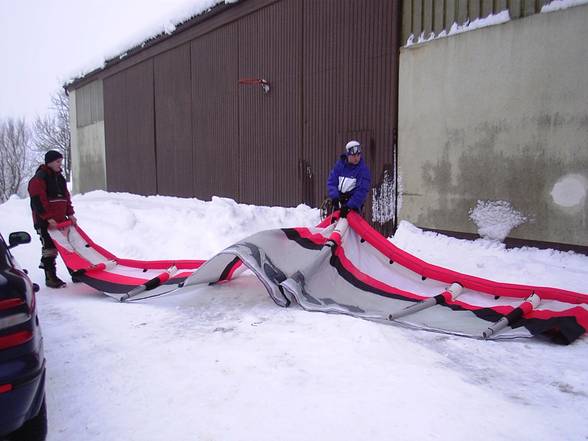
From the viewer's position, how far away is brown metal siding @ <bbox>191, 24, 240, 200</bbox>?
12631 millimetres

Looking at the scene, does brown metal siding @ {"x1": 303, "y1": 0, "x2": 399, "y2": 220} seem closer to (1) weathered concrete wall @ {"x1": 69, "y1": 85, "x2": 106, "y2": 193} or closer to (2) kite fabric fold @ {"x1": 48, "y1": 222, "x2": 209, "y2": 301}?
(2) kite fabric fold @ {"x1": 48, "y1": 222, "x2": 209, "y2": 301}

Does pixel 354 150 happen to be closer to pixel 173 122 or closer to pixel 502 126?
pixel 502 126

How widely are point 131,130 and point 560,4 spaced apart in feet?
Result: 49.7

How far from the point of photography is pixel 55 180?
6.21 m

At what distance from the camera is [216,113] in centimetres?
1323

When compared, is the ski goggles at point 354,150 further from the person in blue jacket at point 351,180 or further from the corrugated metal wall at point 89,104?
the corrugated metal wall at point 89,104

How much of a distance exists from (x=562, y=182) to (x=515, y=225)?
885 millimetres

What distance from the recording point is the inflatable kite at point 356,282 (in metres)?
4.23

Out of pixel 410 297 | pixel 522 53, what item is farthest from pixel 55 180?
pixel 522 53

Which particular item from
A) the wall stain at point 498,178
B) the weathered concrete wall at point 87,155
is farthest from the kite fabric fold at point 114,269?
the weathered concrete wall at point 87,155

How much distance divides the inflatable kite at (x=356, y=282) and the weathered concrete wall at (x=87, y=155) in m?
15.7

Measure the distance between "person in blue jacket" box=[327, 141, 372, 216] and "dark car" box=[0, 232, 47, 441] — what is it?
408 centimetres

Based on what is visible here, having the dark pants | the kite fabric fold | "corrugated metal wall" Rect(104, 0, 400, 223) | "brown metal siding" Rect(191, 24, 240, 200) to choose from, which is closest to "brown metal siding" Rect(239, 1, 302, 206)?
"corrugated metal wall" Rect(104, 0, 400, 223)

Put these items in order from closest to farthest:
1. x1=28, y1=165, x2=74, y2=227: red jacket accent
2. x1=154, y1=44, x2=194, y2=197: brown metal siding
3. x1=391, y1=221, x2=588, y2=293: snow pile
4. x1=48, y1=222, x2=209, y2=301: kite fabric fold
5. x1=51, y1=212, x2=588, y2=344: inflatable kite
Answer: x1=51, y1=212, x2=588, y2=344: inflatable kite → x1=48, y1=222, x2=209, y2=301: kite fabric fold → x1=391, y1=221, x2=588, y2=293: snow pile → x1=28, y1=165, x2=74, y2=227: red jacket accent → x1=154, y1=44, x2=194, y2=197: brown metal siding
